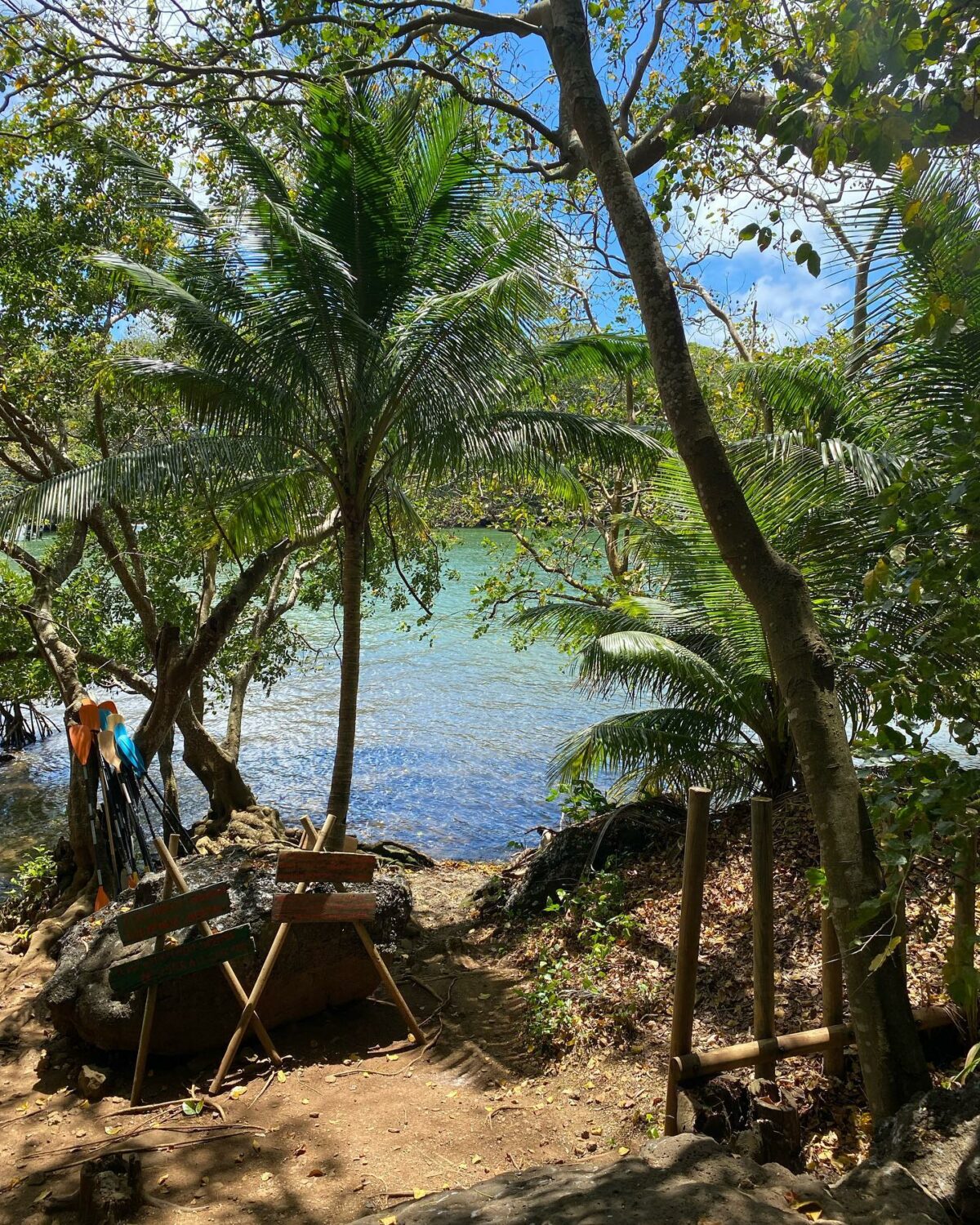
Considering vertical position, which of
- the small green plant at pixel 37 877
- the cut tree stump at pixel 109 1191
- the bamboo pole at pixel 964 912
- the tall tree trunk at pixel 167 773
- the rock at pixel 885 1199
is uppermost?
the bamboo pole at pixel 964 912

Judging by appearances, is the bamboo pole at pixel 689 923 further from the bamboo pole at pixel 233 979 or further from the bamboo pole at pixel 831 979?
the bamboo pole at pixel 233 979

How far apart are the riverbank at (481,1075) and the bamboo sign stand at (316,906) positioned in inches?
13.2

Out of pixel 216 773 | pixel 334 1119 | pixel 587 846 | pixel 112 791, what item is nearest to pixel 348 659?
pixel 112 791

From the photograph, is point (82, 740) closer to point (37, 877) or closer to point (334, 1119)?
point (37, 877)

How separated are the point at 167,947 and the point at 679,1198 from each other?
12.8 feet

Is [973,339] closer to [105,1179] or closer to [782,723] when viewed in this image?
[782,723]

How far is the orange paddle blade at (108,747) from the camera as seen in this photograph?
729 cm

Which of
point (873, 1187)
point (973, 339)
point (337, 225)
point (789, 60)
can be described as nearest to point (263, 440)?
point (337, 225)

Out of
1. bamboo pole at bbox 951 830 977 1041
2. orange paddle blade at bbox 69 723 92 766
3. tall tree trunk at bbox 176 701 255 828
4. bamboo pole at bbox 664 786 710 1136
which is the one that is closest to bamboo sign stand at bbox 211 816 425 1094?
bamboo pole at bbox 664 786 710 1136

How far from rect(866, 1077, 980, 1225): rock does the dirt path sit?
1.78 m

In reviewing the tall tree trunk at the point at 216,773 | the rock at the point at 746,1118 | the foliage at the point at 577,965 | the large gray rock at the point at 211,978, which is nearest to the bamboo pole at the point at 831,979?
the rock at the point at 746,1118

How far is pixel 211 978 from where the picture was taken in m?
6.20

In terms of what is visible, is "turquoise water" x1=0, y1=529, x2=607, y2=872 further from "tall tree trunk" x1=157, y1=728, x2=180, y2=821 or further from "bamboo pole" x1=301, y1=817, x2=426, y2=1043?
"bamboo pole" x1=301, y1=817, x2=426, y2=1043

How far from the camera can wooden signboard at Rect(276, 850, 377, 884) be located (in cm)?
598
